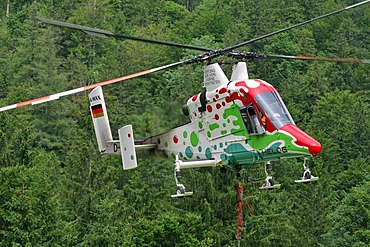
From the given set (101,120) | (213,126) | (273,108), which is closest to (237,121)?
(213,126)

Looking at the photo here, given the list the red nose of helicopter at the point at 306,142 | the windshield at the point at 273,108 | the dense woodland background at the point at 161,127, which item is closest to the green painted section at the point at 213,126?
the dense woodland background at the point at 161,127

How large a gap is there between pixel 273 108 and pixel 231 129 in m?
1.50

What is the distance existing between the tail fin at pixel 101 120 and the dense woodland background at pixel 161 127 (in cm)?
133

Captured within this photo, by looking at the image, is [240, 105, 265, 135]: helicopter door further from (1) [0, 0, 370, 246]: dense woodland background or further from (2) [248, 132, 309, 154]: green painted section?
Answer: (1) [0, 0, 370, 246]: dense woodland background

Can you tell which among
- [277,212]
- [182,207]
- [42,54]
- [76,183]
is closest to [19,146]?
[76,183]

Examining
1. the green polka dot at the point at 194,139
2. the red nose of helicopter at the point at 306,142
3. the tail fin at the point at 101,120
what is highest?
the tail fin at the point at 101,120

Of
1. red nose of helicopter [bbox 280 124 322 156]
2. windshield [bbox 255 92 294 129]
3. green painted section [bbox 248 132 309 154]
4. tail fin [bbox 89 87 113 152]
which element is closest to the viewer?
red nose of helicopter [bbox 280 124 322 156]

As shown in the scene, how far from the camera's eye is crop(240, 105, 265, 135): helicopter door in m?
30.0

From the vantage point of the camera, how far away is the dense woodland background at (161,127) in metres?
60.7

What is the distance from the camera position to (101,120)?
34.1 metres

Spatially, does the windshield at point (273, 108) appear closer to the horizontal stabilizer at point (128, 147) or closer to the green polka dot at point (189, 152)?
the green polka dot at point (189, 152)

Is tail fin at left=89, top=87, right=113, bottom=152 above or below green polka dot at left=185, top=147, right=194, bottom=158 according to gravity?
above

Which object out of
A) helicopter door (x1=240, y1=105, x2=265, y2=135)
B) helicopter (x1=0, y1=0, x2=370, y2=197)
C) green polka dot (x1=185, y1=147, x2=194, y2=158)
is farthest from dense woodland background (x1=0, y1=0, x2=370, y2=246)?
helicopter door (x1=240, y1=105, x2=265, y2=135)

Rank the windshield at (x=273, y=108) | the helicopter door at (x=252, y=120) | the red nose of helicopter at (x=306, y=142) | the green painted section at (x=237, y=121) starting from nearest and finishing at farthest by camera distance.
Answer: the red nose of helicopter at (x=306, y=142)
the windshield at (x=273, y=108)
the helicopter door at (x=252, y=120)
the green painted section at (x=237, y=121)
